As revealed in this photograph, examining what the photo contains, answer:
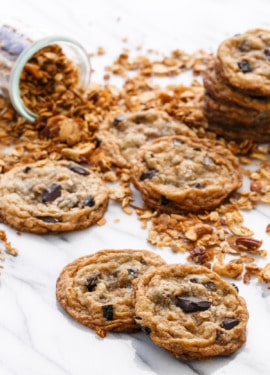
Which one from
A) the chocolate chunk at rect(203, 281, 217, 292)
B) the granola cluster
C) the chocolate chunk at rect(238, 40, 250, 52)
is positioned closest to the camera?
the chocolate chunk at rect(203, 281, 217, 292)

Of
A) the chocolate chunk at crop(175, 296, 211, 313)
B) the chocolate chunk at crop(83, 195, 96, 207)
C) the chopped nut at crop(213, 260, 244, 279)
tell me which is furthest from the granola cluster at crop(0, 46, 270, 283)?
the chocolate chunk at crop(175, 296, 211, 313)

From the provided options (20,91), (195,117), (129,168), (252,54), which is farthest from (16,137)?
(252,54)

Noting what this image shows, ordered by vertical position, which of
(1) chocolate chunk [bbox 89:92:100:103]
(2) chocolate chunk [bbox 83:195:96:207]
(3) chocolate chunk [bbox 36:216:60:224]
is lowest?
(3) chocolate chunk [bbox 36:216:60:224]

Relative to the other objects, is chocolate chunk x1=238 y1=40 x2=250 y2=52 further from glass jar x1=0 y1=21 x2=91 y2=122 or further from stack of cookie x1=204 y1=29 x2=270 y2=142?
glass jar x1=0 y1=21 x2=91 y2=122

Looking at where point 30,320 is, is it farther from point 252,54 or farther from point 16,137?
point 252,54

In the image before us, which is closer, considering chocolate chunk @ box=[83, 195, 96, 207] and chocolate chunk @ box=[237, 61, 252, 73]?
chocolate chunk @ box=[83, 195, 96, 207]

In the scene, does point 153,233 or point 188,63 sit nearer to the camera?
point 153,233
